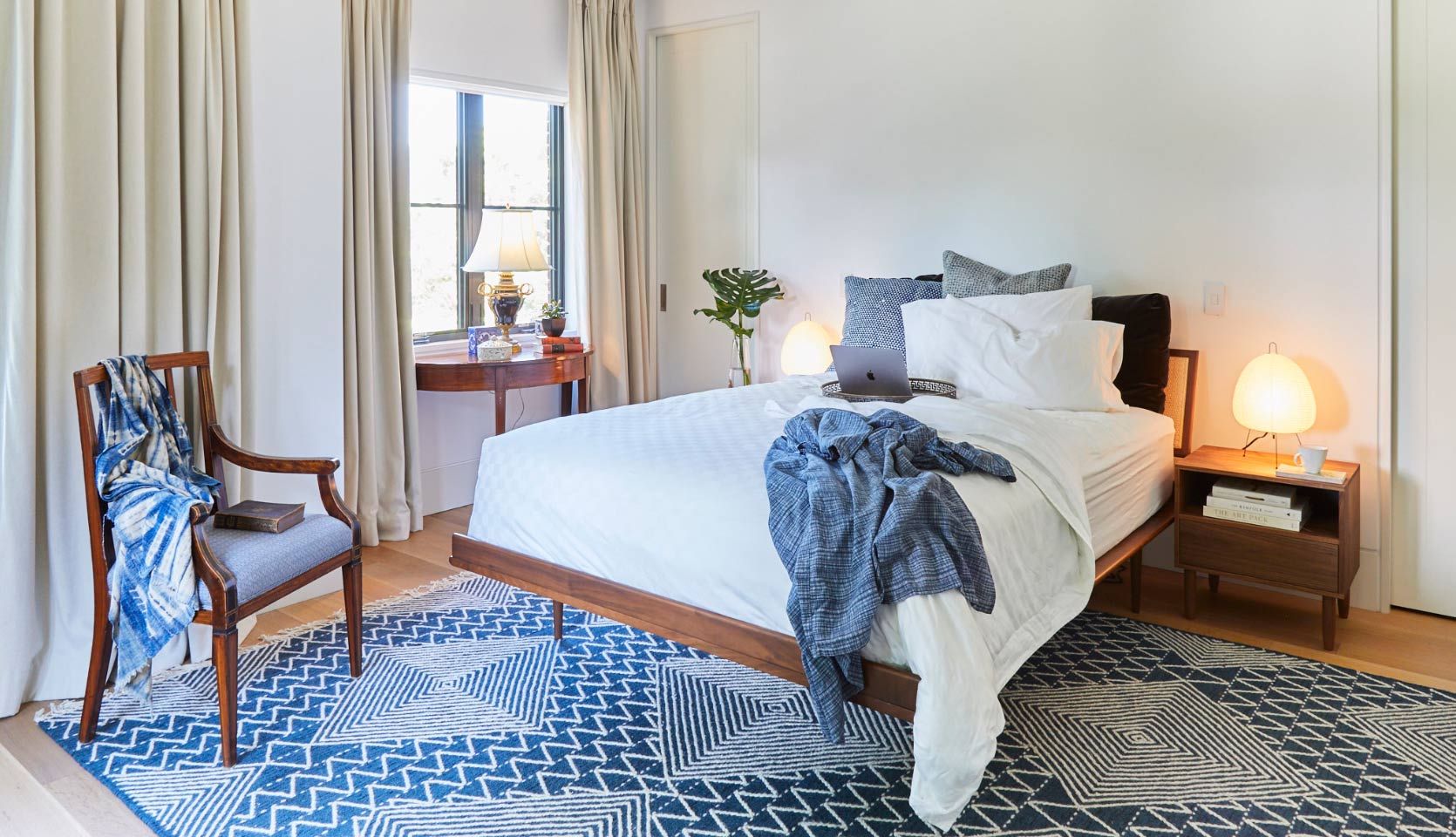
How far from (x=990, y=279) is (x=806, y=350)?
1.04 m

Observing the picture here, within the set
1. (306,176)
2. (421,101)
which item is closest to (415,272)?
(421,101)

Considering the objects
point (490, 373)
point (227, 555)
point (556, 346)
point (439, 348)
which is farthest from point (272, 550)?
point (556, 346)

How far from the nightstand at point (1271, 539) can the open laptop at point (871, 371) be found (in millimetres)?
993

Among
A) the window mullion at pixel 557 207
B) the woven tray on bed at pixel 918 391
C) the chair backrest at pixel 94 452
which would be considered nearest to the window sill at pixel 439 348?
the window mullion at pixel 557 207

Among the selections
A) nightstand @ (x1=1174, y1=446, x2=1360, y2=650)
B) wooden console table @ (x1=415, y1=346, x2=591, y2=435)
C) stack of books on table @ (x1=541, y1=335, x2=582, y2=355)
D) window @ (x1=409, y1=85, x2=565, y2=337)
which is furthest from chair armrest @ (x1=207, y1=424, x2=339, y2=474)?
nightstand @ (x1=1174, y1=446, x2=1360, y2=650)

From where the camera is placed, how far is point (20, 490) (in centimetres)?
263

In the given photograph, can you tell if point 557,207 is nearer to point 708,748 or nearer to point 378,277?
point 378,277

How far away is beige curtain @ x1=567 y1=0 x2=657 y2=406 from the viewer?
4.93 metres

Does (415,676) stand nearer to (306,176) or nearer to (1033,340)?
(306,176)

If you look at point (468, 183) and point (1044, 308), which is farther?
point (468, 183)

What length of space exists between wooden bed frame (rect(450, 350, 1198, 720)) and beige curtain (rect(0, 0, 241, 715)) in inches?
43.1

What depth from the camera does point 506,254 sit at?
438cm

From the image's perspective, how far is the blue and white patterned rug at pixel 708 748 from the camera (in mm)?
2139

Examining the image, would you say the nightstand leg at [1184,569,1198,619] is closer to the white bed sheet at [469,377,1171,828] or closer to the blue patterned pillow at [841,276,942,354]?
the white bed sheet at [469,377,1171,828]
